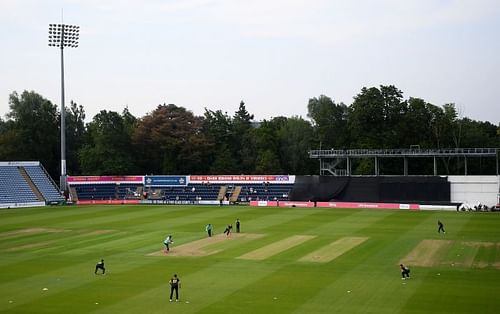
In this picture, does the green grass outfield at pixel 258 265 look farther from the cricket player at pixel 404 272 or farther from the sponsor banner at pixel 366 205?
the sponsor banner at pixel 366 205

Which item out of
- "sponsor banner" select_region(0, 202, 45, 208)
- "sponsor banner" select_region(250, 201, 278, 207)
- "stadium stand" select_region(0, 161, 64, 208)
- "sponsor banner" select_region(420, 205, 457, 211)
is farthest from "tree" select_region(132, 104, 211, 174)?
"sponsor banner" select_region(420, 205, 457, 211)

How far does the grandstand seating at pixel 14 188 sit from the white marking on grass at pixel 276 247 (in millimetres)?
43557

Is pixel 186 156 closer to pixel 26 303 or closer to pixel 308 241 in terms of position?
pixel 308 241

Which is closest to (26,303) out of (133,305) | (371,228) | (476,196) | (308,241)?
(133,305)

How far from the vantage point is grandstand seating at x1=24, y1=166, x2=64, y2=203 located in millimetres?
83062

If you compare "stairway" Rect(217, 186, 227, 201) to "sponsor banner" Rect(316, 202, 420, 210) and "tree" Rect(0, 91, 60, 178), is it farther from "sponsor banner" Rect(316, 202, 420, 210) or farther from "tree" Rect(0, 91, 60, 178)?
"tree" Rect(0, 91, 60, 178)

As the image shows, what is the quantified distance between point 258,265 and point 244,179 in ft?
165

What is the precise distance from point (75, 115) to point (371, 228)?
76.7 m

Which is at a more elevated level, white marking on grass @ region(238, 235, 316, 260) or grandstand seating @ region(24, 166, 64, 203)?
grandstand seating @ region(24, 166, 64, 203)

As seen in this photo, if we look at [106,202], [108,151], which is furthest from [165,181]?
[108,151]

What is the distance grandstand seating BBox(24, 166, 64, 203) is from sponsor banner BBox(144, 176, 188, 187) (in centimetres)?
1222

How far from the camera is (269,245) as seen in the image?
45.0m

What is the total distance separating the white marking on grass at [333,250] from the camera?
128 feet

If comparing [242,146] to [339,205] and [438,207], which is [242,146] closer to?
[339,205]
